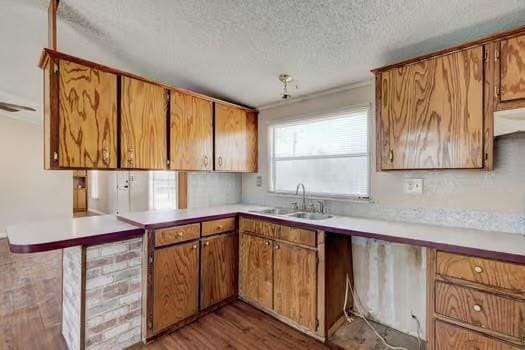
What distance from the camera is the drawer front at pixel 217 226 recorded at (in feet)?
8.09

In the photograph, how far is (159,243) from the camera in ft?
6.93

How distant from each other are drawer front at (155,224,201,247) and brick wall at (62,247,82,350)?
0.53 meters

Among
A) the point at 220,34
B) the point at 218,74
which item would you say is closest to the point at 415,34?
the point at 220,34

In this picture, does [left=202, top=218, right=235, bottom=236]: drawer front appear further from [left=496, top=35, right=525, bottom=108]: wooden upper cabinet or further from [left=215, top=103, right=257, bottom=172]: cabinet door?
[left=496, top=35, right=525, bottom=108]: wooden upper cabinet

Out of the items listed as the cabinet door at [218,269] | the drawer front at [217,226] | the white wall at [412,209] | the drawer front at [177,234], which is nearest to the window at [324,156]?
the white wall at [412,209]

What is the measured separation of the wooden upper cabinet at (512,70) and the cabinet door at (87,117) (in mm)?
2688

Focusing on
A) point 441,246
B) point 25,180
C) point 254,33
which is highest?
point 254,33

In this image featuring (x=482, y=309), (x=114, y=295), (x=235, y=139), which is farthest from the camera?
(x=235, y=139)

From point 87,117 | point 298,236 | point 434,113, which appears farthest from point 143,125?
point 434,113

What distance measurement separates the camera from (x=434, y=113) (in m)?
1.81

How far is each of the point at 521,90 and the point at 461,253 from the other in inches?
39.0

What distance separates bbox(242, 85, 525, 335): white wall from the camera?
5.87ft

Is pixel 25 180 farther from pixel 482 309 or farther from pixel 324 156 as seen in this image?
pixel 482 309

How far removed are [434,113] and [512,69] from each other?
43cm
